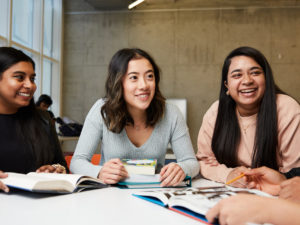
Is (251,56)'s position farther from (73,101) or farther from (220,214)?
(73,101)

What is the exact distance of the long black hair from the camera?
1.73 metres

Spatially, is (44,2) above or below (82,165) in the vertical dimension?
above

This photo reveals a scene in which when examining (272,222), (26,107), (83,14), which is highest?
(83,14)

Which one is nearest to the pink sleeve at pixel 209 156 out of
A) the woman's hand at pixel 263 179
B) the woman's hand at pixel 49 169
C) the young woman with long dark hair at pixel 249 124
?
the young woman with long dark hair at pixel 249 124

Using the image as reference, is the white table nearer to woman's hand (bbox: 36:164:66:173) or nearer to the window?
woman's hand (bbox: 36:164:66:173)

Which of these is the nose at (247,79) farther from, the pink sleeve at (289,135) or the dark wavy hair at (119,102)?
the dark wavy hair at (119,102)

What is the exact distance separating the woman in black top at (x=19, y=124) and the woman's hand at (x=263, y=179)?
3.54 feet

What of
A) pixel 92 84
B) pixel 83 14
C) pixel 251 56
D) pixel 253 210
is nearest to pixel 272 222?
pixel 253 210

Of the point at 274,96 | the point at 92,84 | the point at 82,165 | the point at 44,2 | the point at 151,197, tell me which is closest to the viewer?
the point at 151,197

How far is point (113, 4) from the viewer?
7.05 m

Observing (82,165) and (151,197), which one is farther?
(82,165)

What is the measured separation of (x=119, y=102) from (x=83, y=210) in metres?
0.89

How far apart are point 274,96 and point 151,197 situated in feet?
3.43

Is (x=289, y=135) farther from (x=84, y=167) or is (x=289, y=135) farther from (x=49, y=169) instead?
(x=49, y=169)
